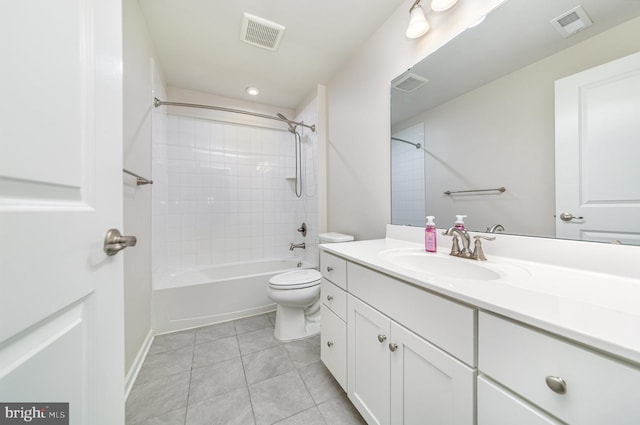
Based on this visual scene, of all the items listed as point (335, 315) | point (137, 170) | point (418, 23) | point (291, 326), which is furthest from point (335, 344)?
point (418, 23)

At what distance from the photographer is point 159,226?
2020 millimetres

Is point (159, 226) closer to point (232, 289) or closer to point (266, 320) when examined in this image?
point (232, 289)

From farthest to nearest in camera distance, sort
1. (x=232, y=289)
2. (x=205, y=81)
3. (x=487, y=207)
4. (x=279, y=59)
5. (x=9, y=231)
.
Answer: (x=205, y=81)
(x=232, y=289)
(x=279, y=59)
(x=487, y=207)
(x=9, y=231)

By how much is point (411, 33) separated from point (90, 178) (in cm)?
158

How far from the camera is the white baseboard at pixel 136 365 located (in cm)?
120

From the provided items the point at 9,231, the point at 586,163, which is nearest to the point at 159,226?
the point at 9,231

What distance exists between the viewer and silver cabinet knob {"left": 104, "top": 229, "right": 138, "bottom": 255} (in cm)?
54

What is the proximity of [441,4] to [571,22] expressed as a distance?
22.1 inches

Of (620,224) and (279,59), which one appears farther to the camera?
(279,59)

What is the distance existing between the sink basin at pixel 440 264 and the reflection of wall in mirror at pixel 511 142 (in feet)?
0.78

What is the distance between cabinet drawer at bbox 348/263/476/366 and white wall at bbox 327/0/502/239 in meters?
0.76

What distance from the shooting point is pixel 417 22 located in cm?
119

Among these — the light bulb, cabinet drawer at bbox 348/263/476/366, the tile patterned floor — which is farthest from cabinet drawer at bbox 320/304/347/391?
the light bulb

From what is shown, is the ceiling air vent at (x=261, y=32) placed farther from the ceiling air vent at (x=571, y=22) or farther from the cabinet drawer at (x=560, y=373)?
the cabinet drawer at (x=560, y=373)
